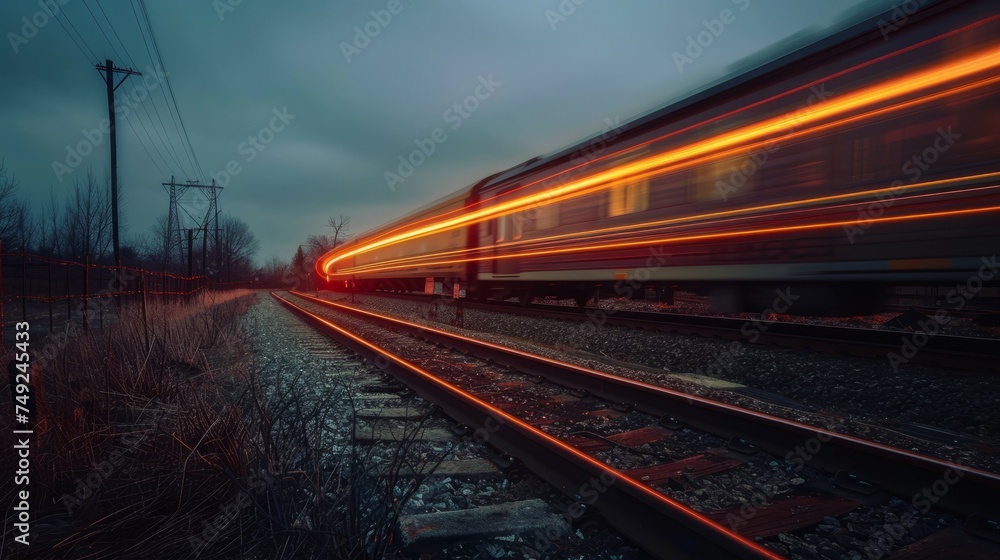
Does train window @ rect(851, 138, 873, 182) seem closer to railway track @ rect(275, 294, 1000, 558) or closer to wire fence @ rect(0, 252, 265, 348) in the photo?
railway track @ rect(275, 294, 1000, 558)

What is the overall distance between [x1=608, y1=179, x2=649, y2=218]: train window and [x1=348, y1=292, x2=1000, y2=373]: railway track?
6.30 ft

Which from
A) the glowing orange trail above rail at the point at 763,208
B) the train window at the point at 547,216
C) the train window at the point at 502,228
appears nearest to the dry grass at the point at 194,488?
the glowing orange trail above rail at the point at 763,208

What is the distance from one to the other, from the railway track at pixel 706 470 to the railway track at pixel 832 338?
121 inches

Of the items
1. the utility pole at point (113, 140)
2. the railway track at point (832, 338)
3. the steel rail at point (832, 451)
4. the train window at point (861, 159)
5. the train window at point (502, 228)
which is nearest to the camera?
A: the steel rail at point (832, 451)

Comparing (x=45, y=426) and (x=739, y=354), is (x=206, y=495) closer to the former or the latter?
(x=45, y=426)

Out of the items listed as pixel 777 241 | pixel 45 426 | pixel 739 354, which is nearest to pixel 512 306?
pixel 739 354

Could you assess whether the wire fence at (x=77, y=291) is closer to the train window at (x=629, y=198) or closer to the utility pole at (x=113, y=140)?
the utility pole at (x=113, y=140)

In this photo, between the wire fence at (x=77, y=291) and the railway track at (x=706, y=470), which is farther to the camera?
the wire fence at (x=77, y=291)

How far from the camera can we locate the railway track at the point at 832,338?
533 centimetres

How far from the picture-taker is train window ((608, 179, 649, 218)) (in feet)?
25.7

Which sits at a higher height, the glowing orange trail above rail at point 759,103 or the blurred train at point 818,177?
the glowing orange trail above rail at point 759,103

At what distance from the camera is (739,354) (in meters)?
6.76

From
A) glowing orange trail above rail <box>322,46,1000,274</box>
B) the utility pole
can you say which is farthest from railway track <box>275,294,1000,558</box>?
the utility pole

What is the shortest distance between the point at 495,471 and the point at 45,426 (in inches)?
101
